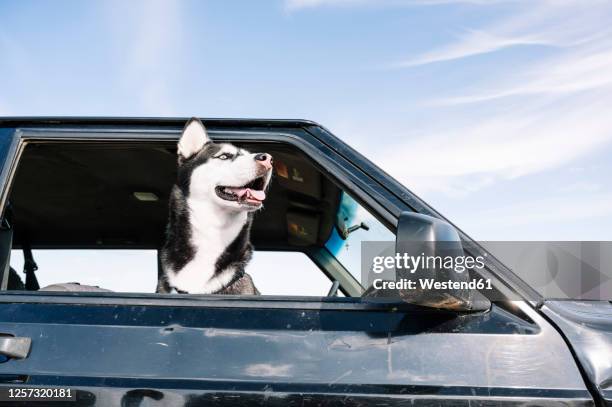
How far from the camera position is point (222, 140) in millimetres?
2576

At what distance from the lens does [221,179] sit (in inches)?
118

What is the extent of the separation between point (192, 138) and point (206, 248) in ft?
2.14

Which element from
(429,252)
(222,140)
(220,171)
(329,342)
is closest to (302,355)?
(329,342)

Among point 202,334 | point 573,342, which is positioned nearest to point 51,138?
point 202,334

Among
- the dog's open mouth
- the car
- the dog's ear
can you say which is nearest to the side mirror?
the car

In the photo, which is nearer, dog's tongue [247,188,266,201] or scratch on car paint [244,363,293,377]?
scratch on car paint [244,363,293,377]

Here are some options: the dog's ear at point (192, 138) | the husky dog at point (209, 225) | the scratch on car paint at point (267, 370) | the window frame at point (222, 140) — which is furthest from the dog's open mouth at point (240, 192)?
the scratch on car paint at point (267, 370)

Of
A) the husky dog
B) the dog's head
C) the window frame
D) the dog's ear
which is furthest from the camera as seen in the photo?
the husky dog

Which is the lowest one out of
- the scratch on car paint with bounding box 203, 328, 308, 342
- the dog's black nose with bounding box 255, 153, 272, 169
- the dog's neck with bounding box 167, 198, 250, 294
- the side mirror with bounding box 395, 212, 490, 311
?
the scratch on car paint with bounding box 203, 328, 308, 342

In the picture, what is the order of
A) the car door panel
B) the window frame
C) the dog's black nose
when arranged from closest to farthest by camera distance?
the car door panel, the window frame, the dog's black nose

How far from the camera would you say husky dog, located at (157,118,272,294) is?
2.94 metres

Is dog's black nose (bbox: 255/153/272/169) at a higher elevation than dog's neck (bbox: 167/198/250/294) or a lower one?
higher

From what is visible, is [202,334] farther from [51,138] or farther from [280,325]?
[51,138]

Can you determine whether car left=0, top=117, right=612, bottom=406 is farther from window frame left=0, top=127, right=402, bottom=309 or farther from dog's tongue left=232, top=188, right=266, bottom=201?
dog's tongue left=232, top=188, right=266, bottom=201
